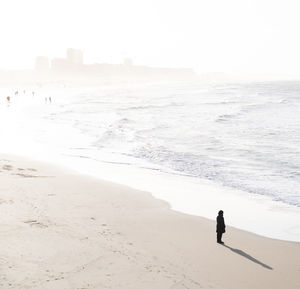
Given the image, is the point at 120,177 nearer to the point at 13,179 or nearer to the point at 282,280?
the point at 13,179

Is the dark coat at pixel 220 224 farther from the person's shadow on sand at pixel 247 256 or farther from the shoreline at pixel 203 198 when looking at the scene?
the shoreline at pixel 203 198

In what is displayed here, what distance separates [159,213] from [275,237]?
11.6 feet

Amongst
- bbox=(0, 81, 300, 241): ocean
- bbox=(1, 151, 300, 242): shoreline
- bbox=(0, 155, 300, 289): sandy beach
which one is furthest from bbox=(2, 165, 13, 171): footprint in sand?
bbox=(0, 81, 300, 241): ocean

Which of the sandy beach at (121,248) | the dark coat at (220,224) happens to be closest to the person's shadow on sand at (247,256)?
the sandy beach at (121,248)

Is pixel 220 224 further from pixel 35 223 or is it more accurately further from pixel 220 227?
pixel 35 223

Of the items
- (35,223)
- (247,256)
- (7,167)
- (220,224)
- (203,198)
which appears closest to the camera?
(247,256)

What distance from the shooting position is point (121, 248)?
8945mm

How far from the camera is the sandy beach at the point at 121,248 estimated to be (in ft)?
24.7

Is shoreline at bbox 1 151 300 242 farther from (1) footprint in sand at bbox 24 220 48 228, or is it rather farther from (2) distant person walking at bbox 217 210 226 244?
(1) footprint in sand at bbox 24 220 48 228

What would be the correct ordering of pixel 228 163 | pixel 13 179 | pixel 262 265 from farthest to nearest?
pixel 228 163, pixel 13 179, pixel 262 265

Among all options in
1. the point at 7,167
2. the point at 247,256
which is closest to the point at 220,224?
the point at 247,256

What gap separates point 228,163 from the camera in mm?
20484

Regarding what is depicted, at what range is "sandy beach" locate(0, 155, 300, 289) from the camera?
754 centimetres

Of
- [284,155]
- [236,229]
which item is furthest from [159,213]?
[284,155]
